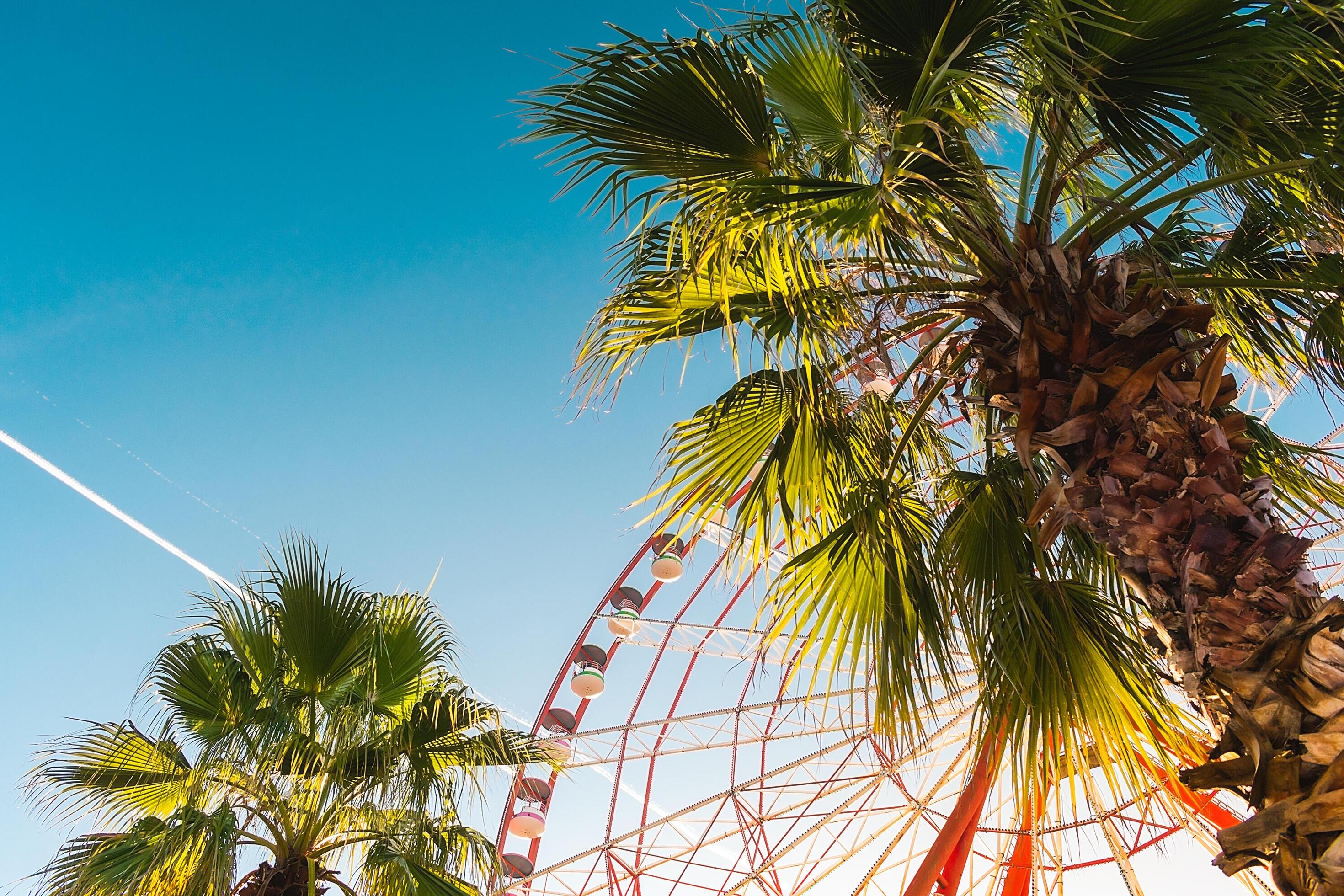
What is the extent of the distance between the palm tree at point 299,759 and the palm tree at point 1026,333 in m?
2.32

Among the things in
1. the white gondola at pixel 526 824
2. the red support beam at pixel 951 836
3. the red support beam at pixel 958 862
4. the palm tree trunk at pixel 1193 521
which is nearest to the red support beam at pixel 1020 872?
the red support beam at pixel 958 862

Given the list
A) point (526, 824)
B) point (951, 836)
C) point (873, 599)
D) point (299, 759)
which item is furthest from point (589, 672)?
point (873, 599)

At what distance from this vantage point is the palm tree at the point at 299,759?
16.2 feet

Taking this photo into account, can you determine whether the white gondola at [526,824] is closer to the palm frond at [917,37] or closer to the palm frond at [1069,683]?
the palm frond at [1069,683]

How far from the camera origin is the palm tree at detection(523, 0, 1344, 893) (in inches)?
117

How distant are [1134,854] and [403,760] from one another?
6824mm

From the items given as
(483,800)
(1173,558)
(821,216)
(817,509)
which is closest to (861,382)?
(821,216)

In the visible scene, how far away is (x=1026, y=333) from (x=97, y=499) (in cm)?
2209

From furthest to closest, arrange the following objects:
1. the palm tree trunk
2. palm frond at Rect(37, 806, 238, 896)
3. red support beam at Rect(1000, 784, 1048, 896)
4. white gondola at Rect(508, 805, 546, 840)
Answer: white gondola at Rect(508, 805, 546, 840), red support beam at Rect(1000, 784, 1048, 896), palm frond at Rect(37, 806, 238, 896), the palm tree trunk

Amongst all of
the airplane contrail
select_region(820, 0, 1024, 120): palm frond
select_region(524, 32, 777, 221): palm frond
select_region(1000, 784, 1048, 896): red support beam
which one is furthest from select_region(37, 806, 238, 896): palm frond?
the airplane contrail

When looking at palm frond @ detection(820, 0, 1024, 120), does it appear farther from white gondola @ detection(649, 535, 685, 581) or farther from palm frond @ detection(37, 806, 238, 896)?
white gondola @ detection(649, 535, 685, 581)

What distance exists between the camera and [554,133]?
4.02 meters

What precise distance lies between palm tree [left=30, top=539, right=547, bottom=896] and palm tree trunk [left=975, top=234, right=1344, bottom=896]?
386 cm

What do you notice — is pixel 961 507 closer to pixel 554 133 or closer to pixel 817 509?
pixel 817 509
